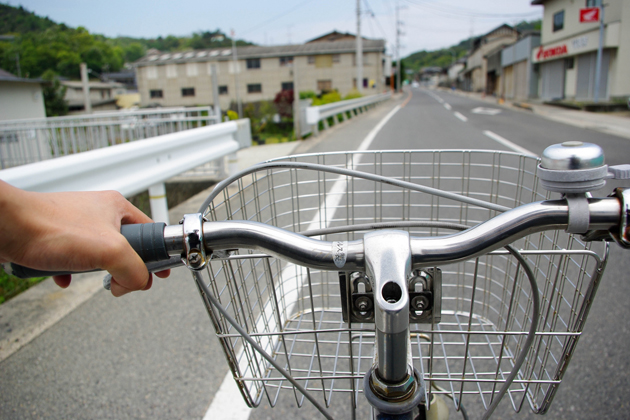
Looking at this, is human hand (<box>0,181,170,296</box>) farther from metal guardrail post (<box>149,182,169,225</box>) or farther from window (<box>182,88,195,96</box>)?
window (<box>182,88,195,96</box>)

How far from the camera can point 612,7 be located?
82.0 ft

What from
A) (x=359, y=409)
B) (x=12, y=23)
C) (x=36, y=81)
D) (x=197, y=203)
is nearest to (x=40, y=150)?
(x=36, y=81)

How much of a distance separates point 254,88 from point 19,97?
57765 mm

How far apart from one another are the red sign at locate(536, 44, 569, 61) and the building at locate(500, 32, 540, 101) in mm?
2477

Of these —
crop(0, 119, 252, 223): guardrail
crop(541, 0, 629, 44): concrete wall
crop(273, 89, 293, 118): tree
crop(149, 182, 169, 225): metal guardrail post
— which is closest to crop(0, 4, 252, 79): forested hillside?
crop(0, 119, 252, 223): guardrail

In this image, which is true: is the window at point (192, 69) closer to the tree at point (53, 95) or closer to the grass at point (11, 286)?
the tree at point (53, 95)

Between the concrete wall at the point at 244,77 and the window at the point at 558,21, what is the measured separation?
25747mm

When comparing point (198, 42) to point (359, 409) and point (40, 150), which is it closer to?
point (40, 150)

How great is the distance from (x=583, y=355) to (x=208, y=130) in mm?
4492

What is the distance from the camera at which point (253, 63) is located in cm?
6206

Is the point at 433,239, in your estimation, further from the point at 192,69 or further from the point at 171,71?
the point at 171,71

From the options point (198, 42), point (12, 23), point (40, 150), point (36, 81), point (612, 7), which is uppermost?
point (198, 42)

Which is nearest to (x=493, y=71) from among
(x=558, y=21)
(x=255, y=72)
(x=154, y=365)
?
(x=558, y=21)

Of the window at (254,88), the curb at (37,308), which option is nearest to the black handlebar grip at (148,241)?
the curb at (37,308)
